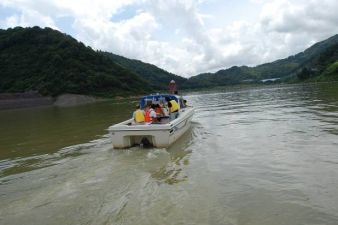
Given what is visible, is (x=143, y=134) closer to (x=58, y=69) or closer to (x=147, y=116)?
(x=147, y=116)

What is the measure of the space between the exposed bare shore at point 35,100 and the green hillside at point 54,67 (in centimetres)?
414

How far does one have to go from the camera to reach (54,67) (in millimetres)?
108250

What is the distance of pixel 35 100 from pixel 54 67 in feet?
87.6

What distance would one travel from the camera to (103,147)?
13805 millimetres

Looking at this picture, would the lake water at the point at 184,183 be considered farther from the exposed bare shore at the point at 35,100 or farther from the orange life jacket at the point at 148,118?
the exposed bare shore at the point at 35,100

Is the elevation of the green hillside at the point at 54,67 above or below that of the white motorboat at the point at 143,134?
above

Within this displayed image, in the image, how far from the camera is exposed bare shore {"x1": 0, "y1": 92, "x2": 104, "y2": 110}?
254 feet

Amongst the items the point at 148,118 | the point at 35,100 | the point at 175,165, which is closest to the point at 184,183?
the point at 175,165

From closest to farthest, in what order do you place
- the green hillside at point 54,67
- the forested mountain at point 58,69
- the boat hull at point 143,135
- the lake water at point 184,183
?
the lake water at point 184,183
the boat hull at point 143,135
the green hillside at point 54,67
the forested mountain at point 58,69

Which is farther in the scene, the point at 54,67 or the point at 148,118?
the point at 54,67

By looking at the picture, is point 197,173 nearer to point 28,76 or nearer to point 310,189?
point 310,189

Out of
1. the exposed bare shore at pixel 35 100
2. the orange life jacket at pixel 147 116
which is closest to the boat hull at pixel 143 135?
the orange life jacket at pixel 147 116

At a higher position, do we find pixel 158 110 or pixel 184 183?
pixel 158 110

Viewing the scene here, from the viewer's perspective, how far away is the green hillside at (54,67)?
9931 cm
